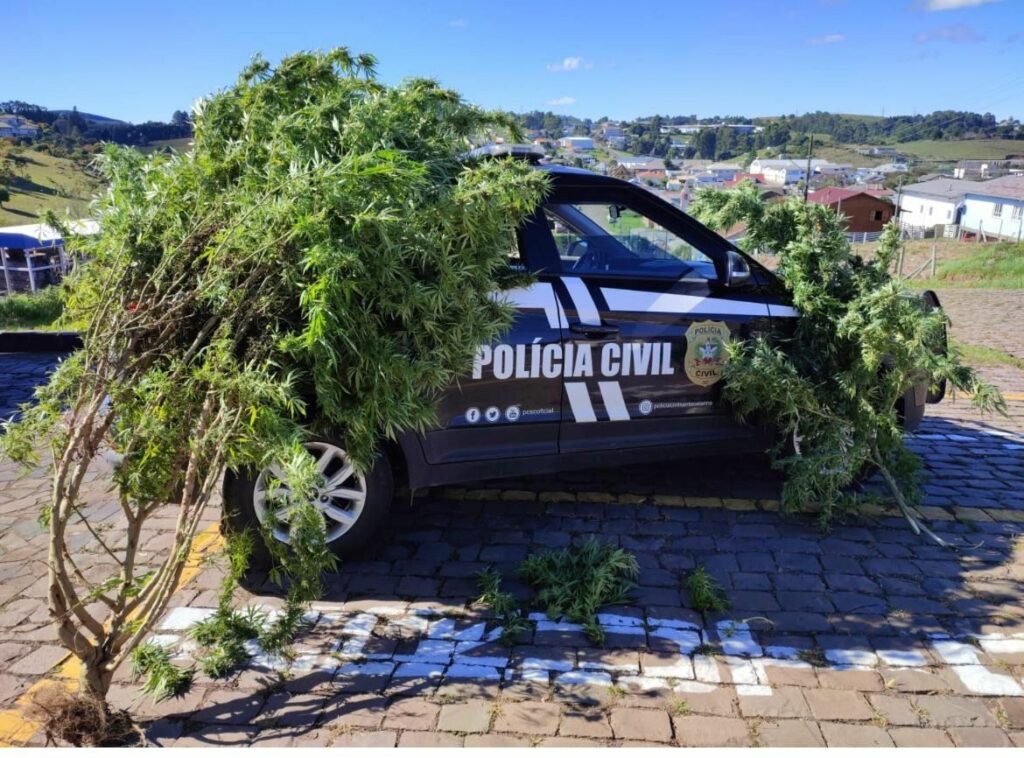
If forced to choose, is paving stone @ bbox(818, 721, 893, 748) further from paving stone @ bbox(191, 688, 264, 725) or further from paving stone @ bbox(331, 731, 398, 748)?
paving stone @ bbox(191, 688, 264, 725)

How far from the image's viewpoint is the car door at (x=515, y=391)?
4090 millimetres

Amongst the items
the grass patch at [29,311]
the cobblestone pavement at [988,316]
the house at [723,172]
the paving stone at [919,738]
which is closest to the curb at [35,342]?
the grass patch at [29,311]

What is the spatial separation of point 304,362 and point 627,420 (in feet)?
6.90

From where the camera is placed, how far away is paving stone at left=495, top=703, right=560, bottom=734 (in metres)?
2.85

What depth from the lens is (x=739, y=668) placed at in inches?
127

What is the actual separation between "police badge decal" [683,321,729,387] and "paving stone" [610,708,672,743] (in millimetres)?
2136

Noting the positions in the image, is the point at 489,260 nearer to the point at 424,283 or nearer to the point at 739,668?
the point at 424,283

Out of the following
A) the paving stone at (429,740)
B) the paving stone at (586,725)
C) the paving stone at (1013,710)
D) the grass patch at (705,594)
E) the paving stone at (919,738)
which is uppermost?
the grass patch at (705,594)

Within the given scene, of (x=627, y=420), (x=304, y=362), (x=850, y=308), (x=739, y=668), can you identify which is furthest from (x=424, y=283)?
(x=850, y=308)

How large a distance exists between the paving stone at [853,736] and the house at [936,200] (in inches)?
2837

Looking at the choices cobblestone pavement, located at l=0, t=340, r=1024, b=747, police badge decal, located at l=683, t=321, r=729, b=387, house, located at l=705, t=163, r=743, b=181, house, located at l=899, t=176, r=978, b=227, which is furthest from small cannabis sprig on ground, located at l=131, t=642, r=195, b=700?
house, located at l=899, t=176, r=978, b=227

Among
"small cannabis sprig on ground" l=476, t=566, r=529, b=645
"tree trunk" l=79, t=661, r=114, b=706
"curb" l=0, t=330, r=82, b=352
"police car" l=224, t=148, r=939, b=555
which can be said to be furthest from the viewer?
"curb" l=0, t=330, r=82, b=352

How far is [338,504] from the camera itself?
4.04 meters

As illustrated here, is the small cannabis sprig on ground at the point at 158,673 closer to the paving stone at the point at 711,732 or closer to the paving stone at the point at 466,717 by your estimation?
the paving stone at the point at 466,717
